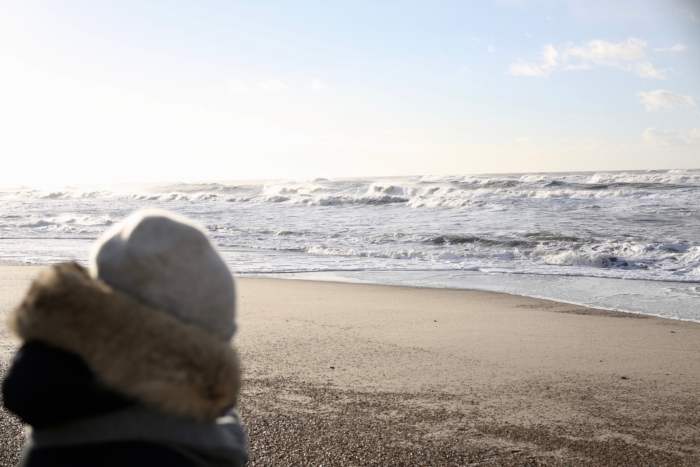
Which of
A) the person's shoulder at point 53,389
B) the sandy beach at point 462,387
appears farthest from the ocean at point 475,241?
the person's shoulder at point 53,389

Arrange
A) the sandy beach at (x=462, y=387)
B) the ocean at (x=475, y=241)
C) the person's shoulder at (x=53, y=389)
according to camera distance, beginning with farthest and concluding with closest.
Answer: the ocean at (x=475, y=241) → the sandy beach at (x=462, y=387) → the person's shoulder at (x=53, y=389)

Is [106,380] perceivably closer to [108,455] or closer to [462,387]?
[108,455]

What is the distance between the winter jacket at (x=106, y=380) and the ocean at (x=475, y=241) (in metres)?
7.09

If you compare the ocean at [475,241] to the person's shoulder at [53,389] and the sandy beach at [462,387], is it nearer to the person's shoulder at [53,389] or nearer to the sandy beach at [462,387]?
the sandy beach at [462,387]

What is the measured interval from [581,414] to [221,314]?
9.76 ft

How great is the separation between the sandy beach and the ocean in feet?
7.63

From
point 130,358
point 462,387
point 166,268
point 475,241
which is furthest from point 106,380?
point 475,241

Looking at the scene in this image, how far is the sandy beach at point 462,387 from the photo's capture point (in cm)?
298

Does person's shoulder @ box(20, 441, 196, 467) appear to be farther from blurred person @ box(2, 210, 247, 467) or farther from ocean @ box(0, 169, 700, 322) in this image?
ocean @ box(0, 169, 700, 322)

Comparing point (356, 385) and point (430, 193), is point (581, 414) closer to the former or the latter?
point (356, 385)

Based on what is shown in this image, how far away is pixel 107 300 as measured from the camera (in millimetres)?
1073

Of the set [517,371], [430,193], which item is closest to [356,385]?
[517,371]

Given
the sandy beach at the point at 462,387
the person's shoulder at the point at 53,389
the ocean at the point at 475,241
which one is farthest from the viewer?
the ocean at the point at 475,241

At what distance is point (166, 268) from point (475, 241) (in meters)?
14.1
